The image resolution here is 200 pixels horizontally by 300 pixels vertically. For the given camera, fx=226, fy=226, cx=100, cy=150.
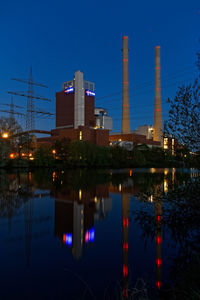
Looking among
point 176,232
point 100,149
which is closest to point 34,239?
point 176,232

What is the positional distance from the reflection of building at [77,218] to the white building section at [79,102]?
339 feet

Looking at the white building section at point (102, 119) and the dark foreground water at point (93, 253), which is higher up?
the white building section at point (102, 119)

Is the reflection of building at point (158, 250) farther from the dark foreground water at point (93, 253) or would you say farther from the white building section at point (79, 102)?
the white building section at point (79, 102)

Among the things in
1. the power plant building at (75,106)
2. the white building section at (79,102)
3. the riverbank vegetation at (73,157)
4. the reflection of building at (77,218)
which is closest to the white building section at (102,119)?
the power plant building at (75,106)

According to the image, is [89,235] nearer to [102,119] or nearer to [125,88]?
[125,88]

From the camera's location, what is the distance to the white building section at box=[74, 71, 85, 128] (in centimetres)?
11969

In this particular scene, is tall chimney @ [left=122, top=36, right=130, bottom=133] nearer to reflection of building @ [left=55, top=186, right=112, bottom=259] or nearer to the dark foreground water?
reflection of building @ [left=55, top=186, right=112, bottom=259]

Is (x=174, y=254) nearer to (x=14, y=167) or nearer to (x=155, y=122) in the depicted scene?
(x=14, y=167)

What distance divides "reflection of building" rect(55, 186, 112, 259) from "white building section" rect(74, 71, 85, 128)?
339 ft

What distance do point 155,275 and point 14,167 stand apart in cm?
5184

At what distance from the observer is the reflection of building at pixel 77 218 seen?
881 centimetres

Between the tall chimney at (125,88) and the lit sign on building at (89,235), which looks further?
the tall chimney at (125,88)

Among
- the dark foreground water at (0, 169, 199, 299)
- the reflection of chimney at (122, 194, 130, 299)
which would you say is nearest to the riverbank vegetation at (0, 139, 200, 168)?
the reflection of chimney at (122, 194, 130, 299)

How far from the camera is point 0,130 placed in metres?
51.3
